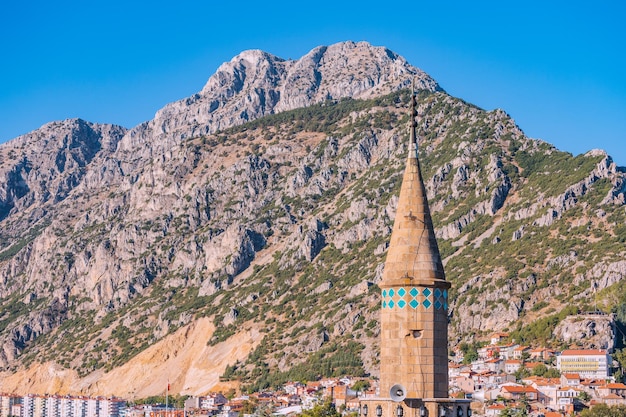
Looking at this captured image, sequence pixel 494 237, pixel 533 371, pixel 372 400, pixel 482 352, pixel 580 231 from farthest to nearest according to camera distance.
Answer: pixel 494 237, pixel 580 231, pixel 482 352, pixel 533 371, pixel 372 400

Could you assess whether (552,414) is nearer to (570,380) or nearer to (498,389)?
(570,380)

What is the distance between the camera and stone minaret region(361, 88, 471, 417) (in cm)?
1823

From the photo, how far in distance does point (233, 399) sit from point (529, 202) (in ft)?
199

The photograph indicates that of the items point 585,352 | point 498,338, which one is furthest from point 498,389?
point 498,338

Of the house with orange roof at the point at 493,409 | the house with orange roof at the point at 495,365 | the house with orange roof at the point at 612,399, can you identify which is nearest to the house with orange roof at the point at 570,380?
the house with orange roof at the point at 612,399

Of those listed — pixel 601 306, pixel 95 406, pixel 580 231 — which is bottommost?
pixel 95 406

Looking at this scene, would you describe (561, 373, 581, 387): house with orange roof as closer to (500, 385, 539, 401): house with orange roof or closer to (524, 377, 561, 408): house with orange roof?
(524, 377, 561, 408): house with orange roof

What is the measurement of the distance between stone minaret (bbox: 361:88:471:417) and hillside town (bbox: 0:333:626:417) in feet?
342

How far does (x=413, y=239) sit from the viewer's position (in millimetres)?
19312

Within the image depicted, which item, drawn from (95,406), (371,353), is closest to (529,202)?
(371,353)

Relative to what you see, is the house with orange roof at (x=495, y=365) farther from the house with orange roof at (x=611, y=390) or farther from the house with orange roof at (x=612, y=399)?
the house with orange roof at (x=612, y=399)

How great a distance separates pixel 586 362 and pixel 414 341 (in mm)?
131669

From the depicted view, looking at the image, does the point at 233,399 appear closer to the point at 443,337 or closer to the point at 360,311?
the point at 360,311

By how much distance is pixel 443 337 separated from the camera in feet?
61.6
